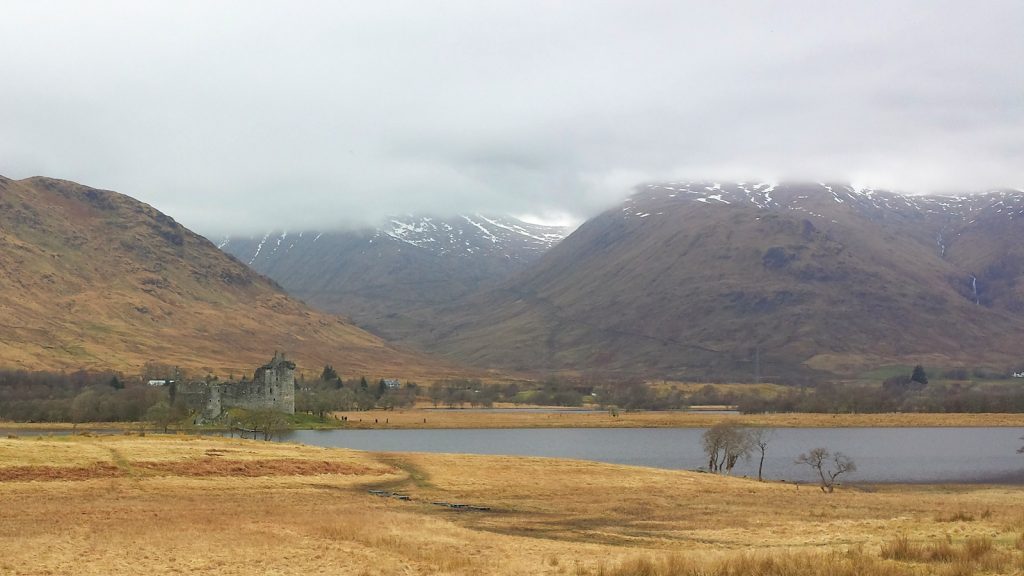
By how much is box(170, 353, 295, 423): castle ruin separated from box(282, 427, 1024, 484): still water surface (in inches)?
418

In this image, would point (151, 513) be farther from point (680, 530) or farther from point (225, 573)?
point (680, 530)

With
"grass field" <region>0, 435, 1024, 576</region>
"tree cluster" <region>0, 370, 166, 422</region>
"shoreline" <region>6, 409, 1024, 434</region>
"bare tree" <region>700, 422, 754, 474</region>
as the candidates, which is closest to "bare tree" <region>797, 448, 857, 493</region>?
"grass field" <region>0, 435, 1024, 576</region>

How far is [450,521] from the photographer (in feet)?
142

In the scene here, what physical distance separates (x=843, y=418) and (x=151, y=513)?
175 m

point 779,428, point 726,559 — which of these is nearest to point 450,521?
point 726,559

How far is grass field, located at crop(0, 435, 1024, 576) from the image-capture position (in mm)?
27984

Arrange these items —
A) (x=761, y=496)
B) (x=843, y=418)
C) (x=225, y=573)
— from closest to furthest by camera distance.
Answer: (x=225, y=573)
(x=761, y=496)
(x=843, y=418)

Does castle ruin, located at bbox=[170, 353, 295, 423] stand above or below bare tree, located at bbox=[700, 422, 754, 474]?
above

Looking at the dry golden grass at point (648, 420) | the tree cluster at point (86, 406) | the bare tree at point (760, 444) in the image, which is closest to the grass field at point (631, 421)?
the dry golden grass at point (648, 420)

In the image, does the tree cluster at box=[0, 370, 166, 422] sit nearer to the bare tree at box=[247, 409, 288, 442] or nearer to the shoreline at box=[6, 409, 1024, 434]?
the bare tree at box=[247, 409, 288, 442]

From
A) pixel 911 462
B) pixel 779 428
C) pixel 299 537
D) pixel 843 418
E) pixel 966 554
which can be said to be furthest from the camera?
pixel 843 418

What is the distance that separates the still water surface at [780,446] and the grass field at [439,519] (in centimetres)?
2062

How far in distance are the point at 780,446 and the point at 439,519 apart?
306 feet

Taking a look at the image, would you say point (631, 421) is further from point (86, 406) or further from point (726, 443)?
point (86, 406)
